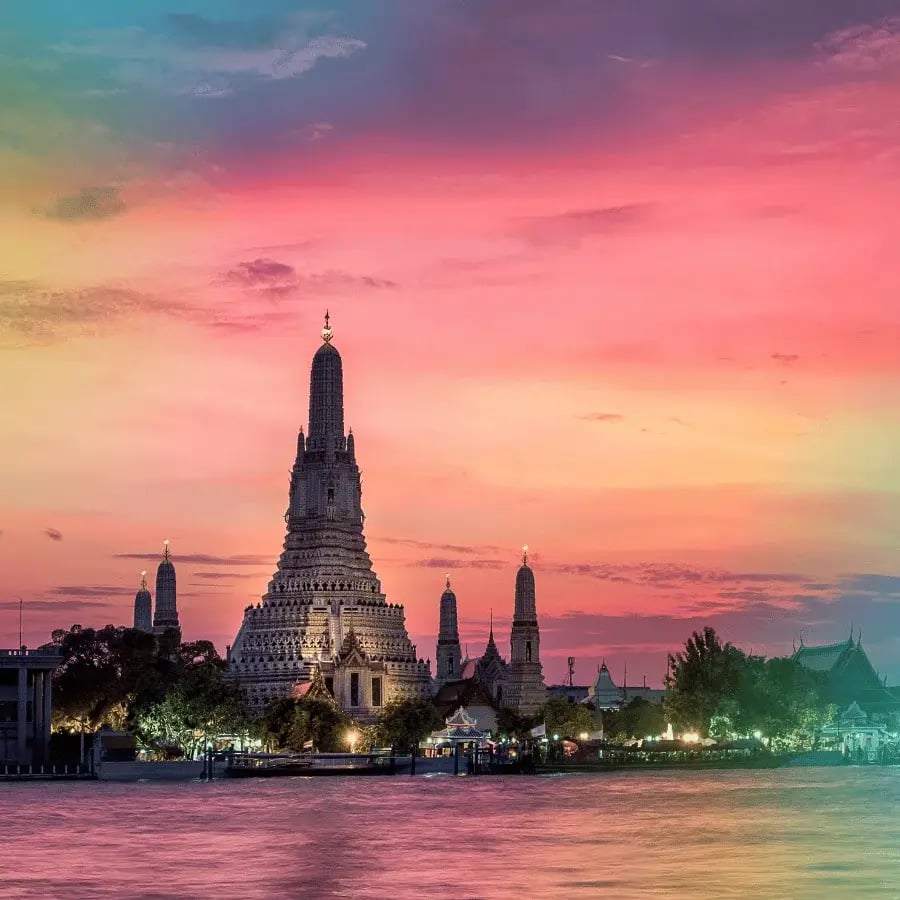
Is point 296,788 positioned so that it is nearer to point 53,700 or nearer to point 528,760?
point 528,760

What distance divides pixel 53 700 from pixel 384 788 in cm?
4927

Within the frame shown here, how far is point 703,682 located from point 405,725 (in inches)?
1029

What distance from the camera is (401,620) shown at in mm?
194875

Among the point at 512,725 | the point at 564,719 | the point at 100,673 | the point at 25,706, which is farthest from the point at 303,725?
the point at 564,719

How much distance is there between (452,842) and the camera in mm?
84250

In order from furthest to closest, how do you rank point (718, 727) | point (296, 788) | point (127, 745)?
point (718, 727) → point (127, 745) → point (296, 788)

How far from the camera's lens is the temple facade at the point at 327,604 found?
596ft

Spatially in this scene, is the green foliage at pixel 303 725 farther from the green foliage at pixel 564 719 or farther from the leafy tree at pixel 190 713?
the green foliage at pixel 564 719

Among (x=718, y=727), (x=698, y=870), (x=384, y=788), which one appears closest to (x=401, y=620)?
(x=718, y=727)

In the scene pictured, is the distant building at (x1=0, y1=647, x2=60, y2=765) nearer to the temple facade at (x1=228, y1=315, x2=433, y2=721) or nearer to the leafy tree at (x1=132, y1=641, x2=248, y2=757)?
the leafy tree at (x1=132, y1=641, x2=248, y2=757)

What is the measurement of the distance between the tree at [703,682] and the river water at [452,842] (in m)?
38.9

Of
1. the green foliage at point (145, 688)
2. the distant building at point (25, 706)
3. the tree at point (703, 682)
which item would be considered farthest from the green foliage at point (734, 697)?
the distant building at point (25, 706)

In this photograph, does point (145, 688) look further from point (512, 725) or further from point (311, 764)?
point (512, 725)

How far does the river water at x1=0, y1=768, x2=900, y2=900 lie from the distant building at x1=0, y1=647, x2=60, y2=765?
13.8m
